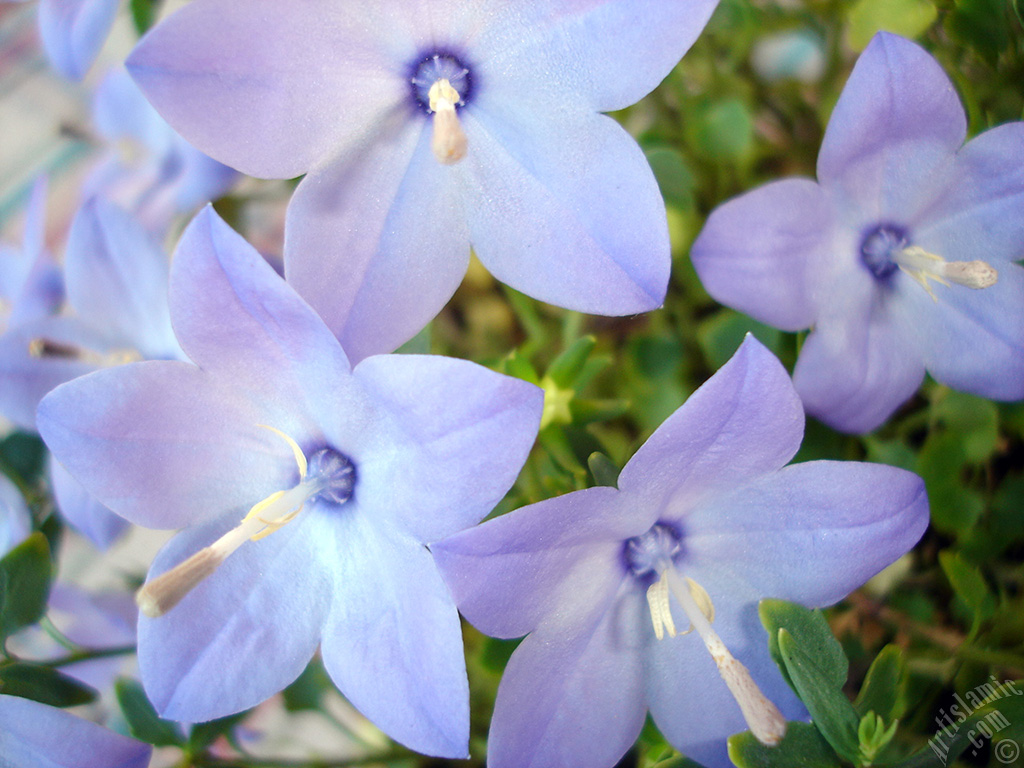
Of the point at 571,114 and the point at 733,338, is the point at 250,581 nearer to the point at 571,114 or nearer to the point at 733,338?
the point at 571,114

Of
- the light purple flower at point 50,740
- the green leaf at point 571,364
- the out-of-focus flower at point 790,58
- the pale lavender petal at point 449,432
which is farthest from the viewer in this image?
the out-of-focus flower at point 790,58

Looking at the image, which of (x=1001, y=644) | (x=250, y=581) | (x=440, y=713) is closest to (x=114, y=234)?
(x=250, y=581)

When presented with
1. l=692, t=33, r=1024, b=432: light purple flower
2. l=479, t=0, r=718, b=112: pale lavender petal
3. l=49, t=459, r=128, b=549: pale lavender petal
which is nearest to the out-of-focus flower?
l=692, t=33, r=1024, b=432: light purple flower

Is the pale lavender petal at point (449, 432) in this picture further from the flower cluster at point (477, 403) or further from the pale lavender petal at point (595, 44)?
the pale lavender petal at point (595, 44)

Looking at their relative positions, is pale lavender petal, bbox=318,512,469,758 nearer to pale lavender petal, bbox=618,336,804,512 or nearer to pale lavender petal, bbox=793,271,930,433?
pale lavender petal, bbox=618,336,804,512

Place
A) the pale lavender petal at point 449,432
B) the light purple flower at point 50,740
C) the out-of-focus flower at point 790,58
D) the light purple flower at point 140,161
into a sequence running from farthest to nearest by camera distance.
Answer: the out-of-focus flower at point 790,58 → the light purple flower at point 140,161 → the light purple flower at point 50,740 → the pale lavender petal at point 449,432

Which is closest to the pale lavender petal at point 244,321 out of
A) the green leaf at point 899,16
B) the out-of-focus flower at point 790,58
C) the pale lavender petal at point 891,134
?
the pale lavender petal at point 891,134

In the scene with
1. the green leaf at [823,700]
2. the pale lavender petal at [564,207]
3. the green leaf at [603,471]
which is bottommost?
the green leaf at [823,700]
